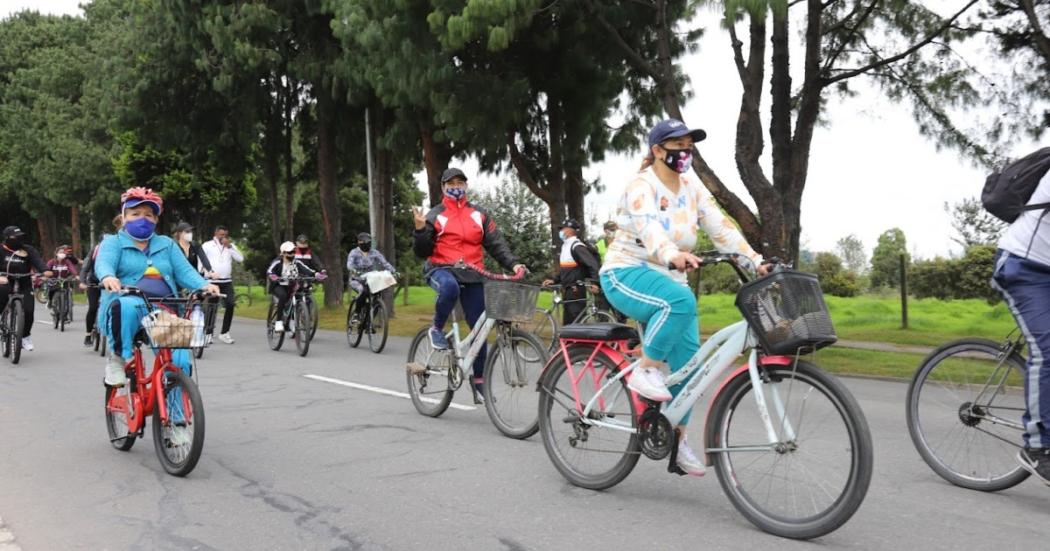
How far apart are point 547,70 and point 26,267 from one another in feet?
28.2

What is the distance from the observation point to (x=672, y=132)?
4.68 m

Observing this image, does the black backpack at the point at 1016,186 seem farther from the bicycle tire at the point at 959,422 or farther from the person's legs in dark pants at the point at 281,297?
the person's legs in dark pants at the point at 281,297

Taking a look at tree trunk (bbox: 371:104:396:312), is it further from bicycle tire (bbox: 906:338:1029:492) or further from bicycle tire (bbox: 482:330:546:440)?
bicycle tire (bbox: 906:338:1029:492)

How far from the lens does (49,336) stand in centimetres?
1752

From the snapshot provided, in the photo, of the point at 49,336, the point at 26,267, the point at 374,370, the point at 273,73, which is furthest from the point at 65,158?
the point at 374,370

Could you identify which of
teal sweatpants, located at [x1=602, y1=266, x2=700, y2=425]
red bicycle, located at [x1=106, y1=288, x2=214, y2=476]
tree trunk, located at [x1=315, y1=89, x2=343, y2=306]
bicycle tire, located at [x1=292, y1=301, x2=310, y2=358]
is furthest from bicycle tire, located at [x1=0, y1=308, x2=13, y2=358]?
teal sweatpants, located at [x1=602, y1=266, x2=700, y2=425]

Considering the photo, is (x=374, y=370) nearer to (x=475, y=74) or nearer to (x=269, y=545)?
(x=475, y=74)

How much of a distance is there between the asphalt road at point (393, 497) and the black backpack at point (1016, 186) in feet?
5.00

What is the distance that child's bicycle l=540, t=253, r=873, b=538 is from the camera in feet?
12.8

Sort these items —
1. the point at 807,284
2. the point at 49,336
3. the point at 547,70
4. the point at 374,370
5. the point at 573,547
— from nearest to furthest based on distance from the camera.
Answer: the point at 807,284
the point at 573,547
the point at 374,370
the point at 547,70
the point at 49,336

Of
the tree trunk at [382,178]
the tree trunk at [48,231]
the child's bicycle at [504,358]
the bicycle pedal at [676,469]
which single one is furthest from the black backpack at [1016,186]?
the tree trunk at [48,231]

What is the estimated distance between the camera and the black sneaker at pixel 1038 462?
4473mm

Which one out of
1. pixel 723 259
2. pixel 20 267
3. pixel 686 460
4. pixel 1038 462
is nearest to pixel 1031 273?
pixel 1038 462

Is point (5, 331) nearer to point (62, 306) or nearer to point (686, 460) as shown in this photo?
point (62, 306)
